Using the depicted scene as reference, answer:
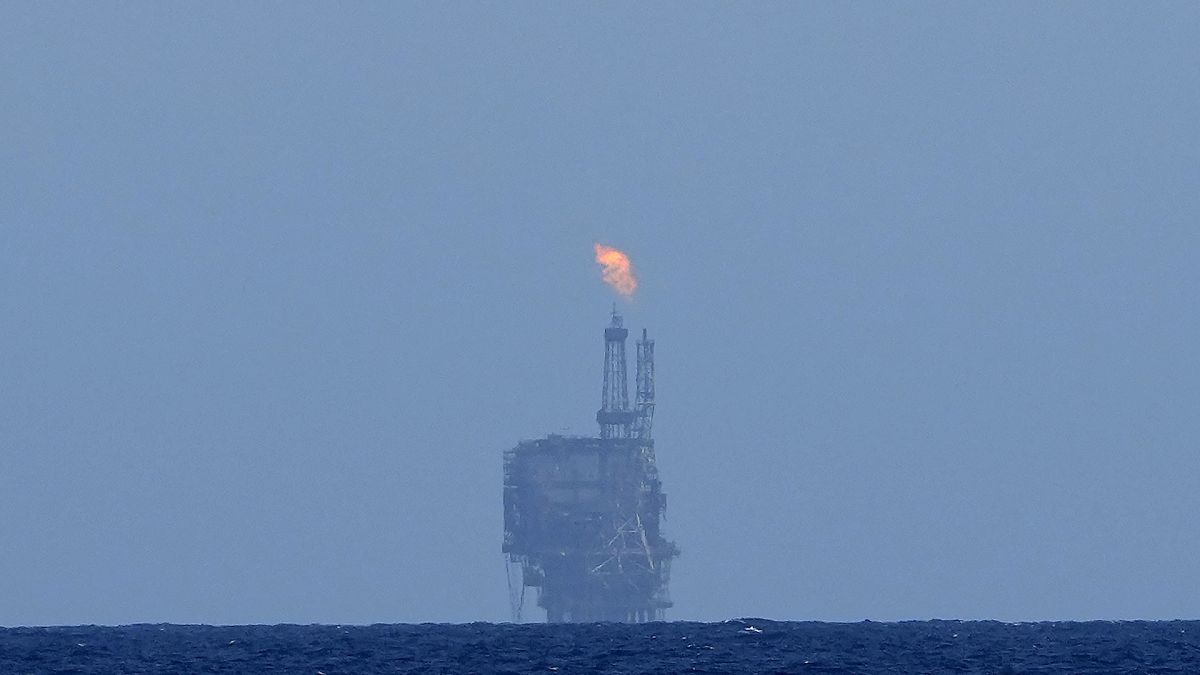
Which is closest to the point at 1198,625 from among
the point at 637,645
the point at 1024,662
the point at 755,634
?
the point at 755,634

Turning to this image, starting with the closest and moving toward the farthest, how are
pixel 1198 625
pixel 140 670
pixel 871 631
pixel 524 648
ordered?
1. pixel 140 670
2. pixel 524 648
3. pixel 871 631
4. pixel 1198 625

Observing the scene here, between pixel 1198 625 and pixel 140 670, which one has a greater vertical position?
pixel 1198 625

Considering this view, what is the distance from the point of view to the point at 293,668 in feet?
273

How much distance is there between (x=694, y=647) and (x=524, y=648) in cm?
801

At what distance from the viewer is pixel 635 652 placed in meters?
92.5

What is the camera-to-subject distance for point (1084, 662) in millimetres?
83250

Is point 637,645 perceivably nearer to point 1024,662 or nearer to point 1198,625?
point 1024,662

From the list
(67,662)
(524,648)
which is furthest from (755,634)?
(67,662)

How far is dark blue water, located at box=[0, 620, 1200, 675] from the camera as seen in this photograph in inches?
3179

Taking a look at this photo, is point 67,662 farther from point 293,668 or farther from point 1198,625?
point 1198,625

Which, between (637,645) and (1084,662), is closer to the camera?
(1084,662)

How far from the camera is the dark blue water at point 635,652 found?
80.8m

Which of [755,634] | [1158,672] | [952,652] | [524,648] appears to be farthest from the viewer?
[755,634]

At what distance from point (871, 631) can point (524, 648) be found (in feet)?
77.1
